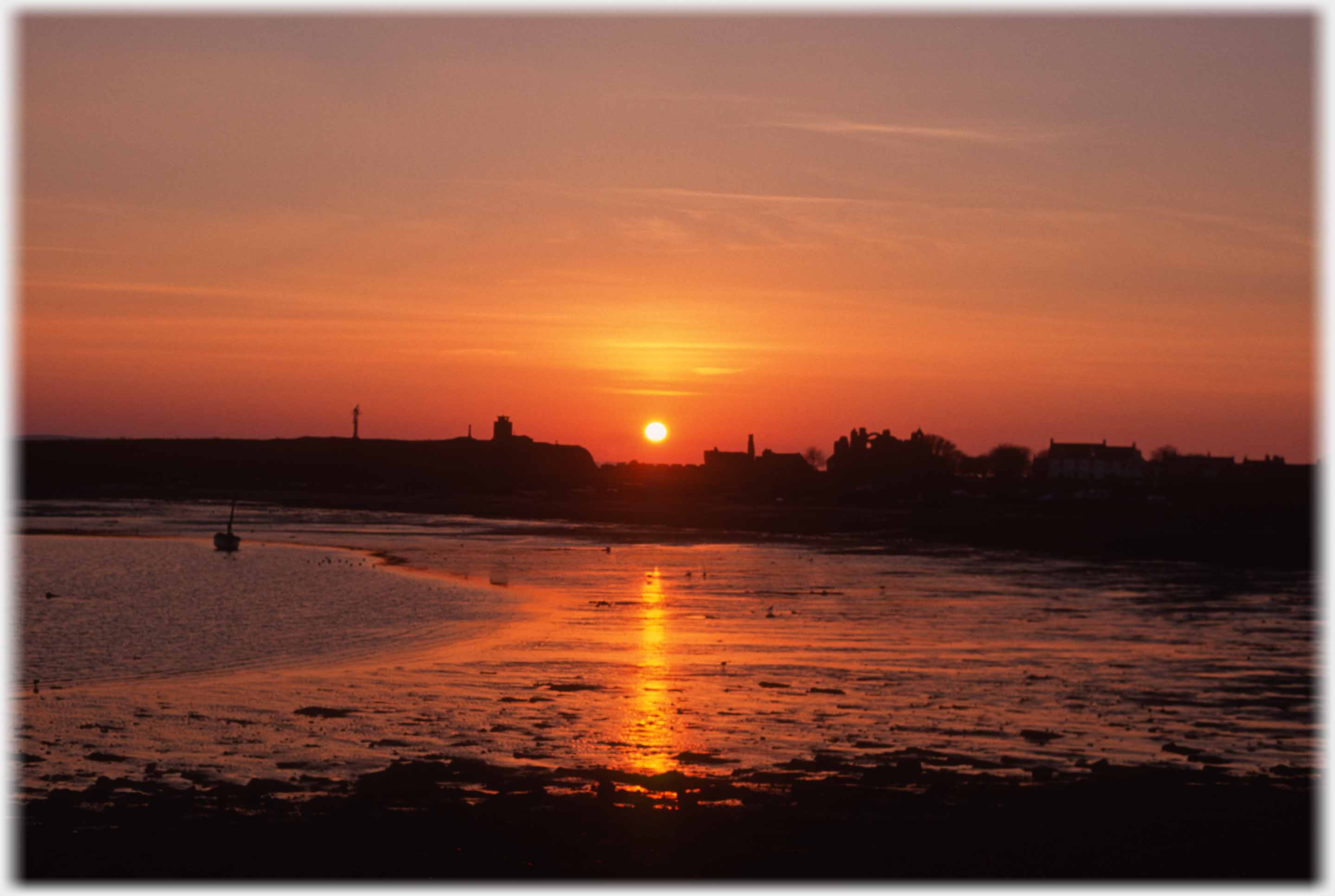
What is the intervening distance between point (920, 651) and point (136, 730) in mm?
14856

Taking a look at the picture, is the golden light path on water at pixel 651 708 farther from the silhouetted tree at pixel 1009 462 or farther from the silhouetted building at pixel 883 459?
the silhouetted tree at pixel 1009 462

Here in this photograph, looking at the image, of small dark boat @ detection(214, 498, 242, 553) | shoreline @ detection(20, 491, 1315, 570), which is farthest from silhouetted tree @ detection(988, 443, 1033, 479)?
small dark boat @ detection(214, 498, 242, 553)

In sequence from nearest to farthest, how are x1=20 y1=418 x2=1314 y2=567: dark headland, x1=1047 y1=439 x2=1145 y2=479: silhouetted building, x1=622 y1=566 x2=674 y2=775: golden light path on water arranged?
x1=622 y1=566 x2=674 y2=775: golden light path on water
x1=20 y1=418 x2=1314 y2=567: dark headland
x1=1047 y1=439 x2=1145 y2=479: silhouetted building

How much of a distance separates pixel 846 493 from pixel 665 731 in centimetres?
11065

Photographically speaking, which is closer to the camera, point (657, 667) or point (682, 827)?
point (682, 827)

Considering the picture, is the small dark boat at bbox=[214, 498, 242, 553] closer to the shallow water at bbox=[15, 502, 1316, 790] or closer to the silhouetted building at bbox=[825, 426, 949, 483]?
the shallow water at bbox=[15, 502, 1316, 790]

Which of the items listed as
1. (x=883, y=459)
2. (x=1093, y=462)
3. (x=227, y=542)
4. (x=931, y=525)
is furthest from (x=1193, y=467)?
(x=227, y=542)

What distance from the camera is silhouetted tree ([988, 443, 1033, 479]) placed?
185875mm

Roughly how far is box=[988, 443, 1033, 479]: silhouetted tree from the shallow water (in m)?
141

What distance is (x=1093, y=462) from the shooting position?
179 meters

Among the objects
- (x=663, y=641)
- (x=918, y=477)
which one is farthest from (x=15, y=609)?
(x=918, y=477)

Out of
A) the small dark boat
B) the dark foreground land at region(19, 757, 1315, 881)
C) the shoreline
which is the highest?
the shoreline

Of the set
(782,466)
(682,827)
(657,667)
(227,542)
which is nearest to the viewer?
(682,827)

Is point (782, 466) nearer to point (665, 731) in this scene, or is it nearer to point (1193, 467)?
point (1193, 467)
